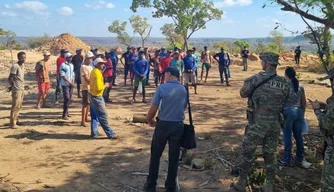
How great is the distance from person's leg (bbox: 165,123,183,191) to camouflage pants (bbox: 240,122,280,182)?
0.90m

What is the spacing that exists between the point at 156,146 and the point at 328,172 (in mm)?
2160

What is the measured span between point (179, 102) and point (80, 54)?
7859 mm

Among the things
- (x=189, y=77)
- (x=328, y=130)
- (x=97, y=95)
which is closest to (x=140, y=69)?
(x=189, y=77)

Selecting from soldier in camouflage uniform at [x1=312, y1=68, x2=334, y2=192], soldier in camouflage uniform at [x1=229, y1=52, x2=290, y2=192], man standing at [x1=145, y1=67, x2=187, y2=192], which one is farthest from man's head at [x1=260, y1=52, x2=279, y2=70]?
man standing at [x1=145, y1=67, x2=187, y2=192]

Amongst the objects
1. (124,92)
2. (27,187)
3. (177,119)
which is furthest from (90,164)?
(124,92)

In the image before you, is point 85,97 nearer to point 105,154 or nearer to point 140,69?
point 105,154

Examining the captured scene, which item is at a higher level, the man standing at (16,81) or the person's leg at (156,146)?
the man standing at (16,81)

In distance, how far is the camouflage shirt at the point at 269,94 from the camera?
4.59 meters

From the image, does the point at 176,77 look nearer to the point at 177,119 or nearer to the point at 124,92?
the point at 177,119

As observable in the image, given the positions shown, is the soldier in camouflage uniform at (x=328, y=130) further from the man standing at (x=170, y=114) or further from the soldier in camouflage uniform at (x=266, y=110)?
the man standing at (x=170, y=114)

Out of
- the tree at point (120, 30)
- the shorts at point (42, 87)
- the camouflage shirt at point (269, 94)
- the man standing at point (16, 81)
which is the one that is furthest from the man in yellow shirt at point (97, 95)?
the tree at point (120, 30)

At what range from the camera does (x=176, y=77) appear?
4.84 meters

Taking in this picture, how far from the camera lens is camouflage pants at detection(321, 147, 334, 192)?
3.80 m

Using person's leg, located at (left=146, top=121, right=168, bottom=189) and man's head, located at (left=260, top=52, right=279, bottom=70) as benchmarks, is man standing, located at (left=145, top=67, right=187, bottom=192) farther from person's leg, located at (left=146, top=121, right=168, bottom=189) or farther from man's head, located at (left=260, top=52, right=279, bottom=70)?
man's head, located at (left=260, top=52, right=279, bottom=70)
